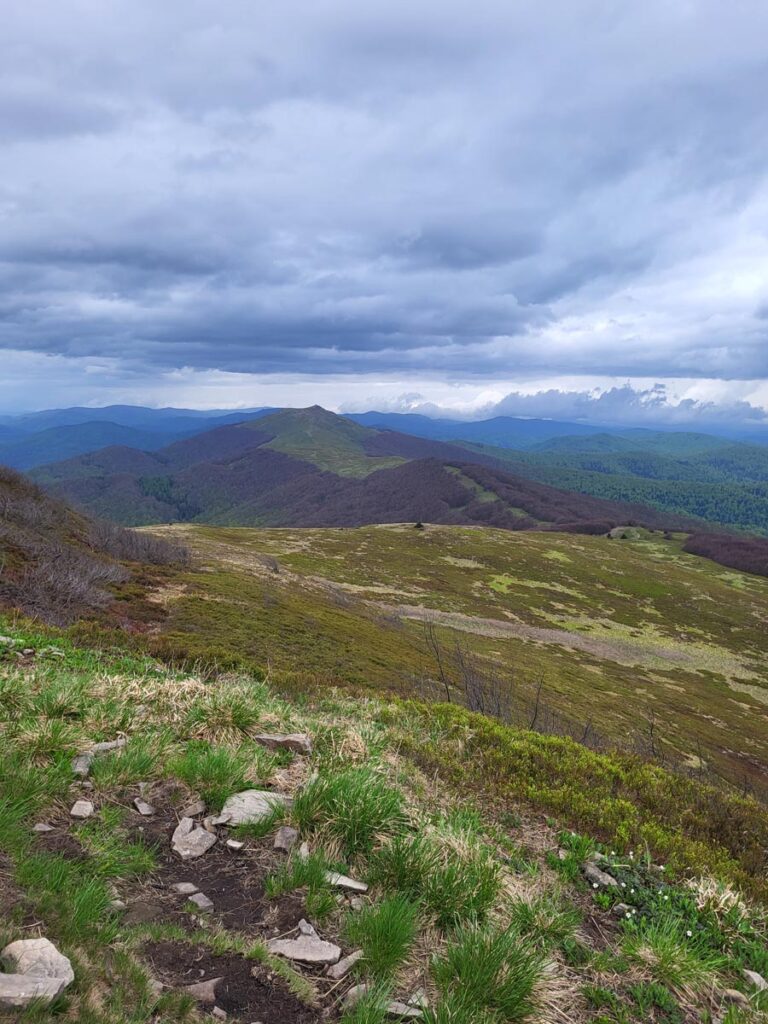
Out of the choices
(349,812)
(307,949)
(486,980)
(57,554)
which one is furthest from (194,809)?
(57,554)

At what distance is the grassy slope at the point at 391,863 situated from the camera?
3.82m

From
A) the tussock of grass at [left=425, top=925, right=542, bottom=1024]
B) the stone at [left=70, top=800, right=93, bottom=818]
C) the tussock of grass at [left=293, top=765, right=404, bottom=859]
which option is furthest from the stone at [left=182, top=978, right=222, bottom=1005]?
the stone at [left=70, top=800, right=93, bottom=818]

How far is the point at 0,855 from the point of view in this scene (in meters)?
4.30

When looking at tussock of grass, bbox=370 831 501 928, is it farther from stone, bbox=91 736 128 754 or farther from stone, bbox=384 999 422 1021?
stone, bbox=91 736 128 754

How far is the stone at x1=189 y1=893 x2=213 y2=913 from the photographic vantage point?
450 centimetres

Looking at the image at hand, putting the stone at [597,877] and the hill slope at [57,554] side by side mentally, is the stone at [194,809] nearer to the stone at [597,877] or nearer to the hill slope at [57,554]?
the stone at [597,877]

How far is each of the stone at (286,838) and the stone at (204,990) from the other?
1598 millimetres

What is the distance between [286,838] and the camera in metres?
5.38

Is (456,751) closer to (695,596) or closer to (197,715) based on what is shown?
(197,715)

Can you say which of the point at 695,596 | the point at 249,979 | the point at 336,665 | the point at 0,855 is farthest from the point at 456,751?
the point at 695,596

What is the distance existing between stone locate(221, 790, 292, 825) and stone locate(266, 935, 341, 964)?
149 centimetres

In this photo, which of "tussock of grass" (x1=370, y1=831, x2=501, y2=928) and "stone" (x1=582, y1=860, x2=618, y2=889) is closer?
"tussock of grass" (x1=370, y1=831, x2=501, y2=928)

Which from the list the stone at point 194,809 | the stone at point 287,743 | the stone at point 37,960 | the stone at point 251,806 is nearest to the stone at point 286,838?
the stone at point 251,806

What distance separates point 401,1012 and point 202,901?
1.98m
